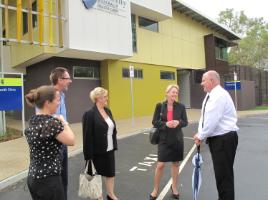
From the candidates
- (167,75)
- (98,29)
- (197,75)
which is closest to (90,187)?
(98,29)

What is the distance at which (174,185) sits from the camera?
235 inches

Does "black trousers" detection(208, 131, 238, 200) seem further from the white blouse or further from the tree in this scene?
the tree

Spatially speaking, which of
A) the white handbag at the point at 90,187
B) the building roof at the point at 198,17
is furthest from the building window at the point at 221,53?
the white handbag at the point at 90,187

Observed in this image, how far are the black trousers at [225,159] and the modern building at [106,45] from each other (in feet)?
→ 34.0

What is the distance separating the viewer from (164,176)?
24.7 ft

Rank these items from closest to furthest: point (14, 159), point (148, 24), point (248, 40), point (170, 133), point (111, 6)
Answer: point (170, 133) → point (14, 159) → point (111, 6) → point (148, 24) → point (248, 40)

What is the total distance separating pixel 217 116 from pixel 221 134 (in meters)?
0.27

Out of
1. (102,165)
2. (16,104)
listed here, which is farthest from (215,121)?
(16,104)

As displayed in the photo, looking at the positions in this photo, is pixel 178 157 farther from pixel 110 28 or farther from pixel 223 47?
pixel 223 47

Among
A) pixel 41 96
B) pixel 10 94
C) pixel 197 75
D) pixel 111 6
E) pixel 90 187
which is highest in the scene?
pixel 111 6

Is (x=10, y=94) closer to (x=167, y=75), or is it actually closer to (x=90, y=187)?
(x=90, y=187)

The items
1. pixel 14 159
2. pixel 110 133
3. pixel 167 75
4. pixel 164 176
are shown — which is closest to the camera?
pixel 110 133

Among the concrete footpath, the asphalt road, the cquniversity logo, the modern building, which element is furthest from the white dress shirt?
the cquniversity logo

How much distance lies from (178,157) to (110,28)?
12587mm
